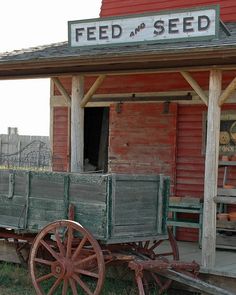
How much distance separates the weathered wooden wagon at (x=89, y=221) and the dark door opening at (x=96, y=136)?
17.0 feet

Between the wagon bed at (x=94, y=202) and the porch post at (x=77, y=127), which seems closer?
the wagon bed at (x=94, y=202)

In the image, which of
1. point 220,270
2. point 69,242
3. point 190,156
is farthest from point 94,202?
point 190,156

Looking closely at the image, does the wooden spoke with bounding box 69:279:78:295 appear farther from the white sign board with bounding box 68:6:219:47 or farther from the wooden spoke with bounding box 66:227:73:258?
the white sign board with bounding box 68:6:219:47

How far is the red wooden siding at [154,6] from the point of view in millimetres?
11719

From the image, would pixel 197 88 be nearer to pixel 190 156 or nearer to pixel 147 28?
pixel 147 28

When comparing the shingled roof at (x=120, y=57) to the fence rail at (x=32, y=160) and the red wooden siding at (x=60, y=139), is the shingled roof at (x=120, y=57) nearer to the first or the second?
the red wooden siding at (x=60, y=139)

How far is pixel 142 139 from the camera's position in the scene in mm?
12125

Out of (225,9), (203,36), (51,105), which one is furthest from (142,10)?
(203,36)

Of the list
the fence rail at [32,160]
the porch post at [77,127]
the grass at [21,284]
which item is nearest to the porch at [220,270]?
the grass at [21,284]

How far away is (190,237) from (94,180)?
13.2ft

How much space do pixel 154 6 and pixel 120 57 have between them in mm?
4081

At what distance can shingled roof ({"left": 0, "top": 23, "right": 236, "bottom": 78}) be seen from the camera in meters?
8.32

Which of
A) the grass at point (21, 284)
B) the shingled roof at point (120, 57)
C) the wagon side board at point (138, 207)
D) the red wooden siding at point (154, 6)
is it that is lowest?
the grass at point (21, 284)

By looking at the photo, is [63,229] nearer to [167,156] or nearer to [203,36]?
[203,36]
